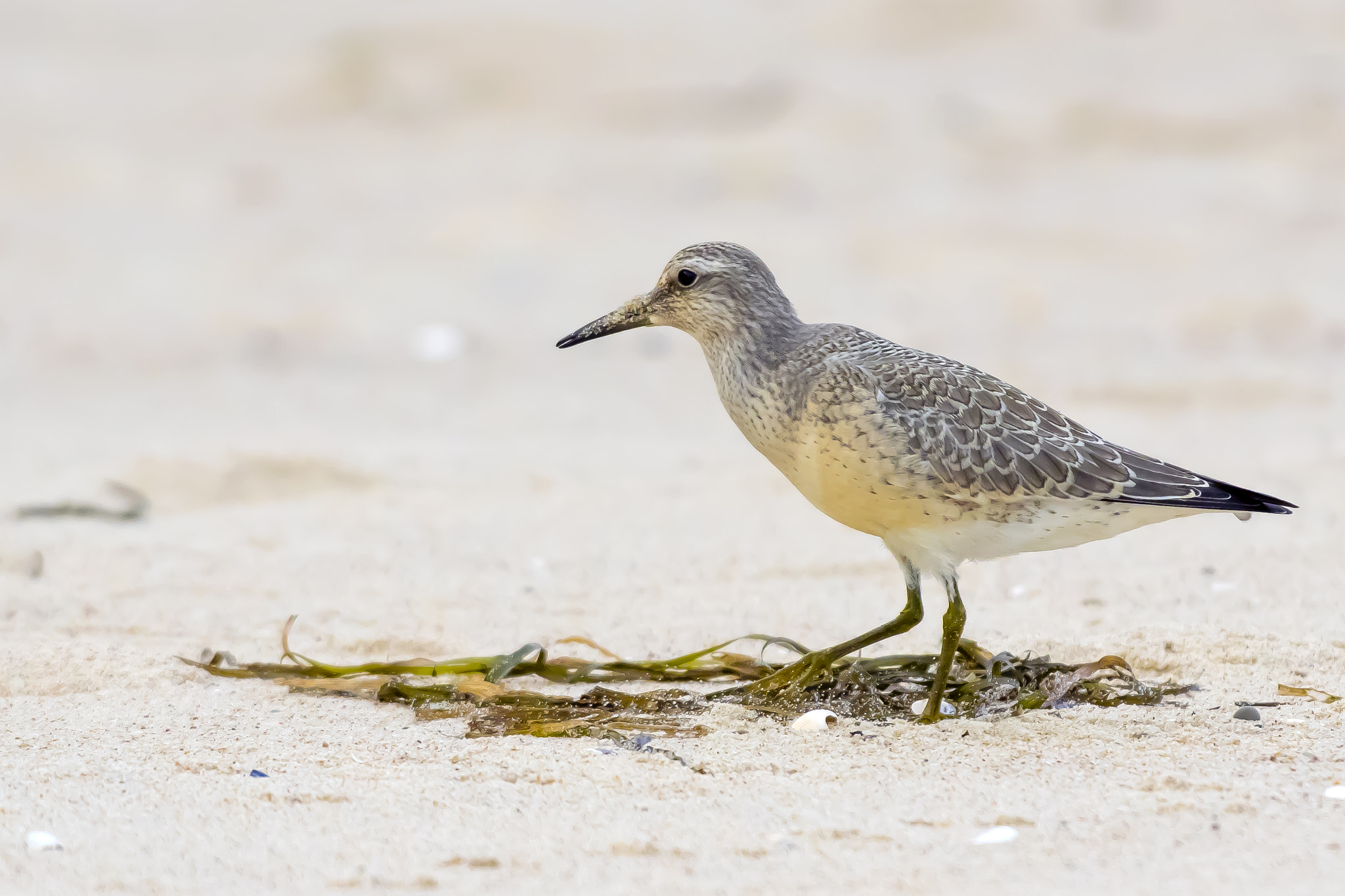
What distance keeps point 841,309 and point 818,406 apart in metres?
6.04

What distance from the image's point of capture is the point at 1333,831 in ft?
10.5

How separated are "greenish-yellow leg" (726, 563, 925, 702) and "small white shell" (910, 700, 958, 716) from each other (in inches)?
8.4

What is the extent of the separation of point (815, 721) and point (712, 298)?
133 cm

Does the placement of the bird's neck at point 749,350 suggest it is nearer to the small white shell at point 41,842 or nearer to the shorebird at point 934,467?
the shorebird at point 934,467

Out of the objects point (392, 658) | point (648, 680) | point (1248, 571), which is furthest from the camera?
point (1248, 571)

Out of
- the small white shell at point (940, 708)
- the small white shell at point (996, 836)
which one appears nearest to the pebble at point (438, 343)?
the small white shell at point (940, 708)

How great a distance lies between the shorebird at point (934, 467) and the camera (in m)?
4.20

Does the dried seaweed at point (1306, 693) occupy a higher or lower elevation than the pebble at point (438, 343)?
lower

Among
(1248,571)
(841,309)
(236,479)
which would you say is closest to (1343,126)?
(841,309)

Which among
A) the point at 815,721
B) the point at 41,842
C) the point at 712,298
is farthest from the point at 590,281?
the point at 41,842

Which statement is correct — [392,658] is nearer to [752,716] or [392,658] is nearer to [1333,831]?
[752,716]

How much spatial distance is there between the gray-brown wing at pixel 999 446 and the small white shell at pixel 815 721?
691 millimetres

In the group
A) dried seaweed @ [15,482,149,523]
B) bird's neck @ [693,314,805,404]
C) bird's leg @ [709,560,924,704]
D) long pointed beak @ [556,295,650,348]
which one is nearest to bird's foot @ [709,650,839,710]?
bird's leg @ [709,560,924,704]

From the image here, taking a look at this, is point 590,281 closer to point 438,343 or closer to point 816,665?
point 438,343
